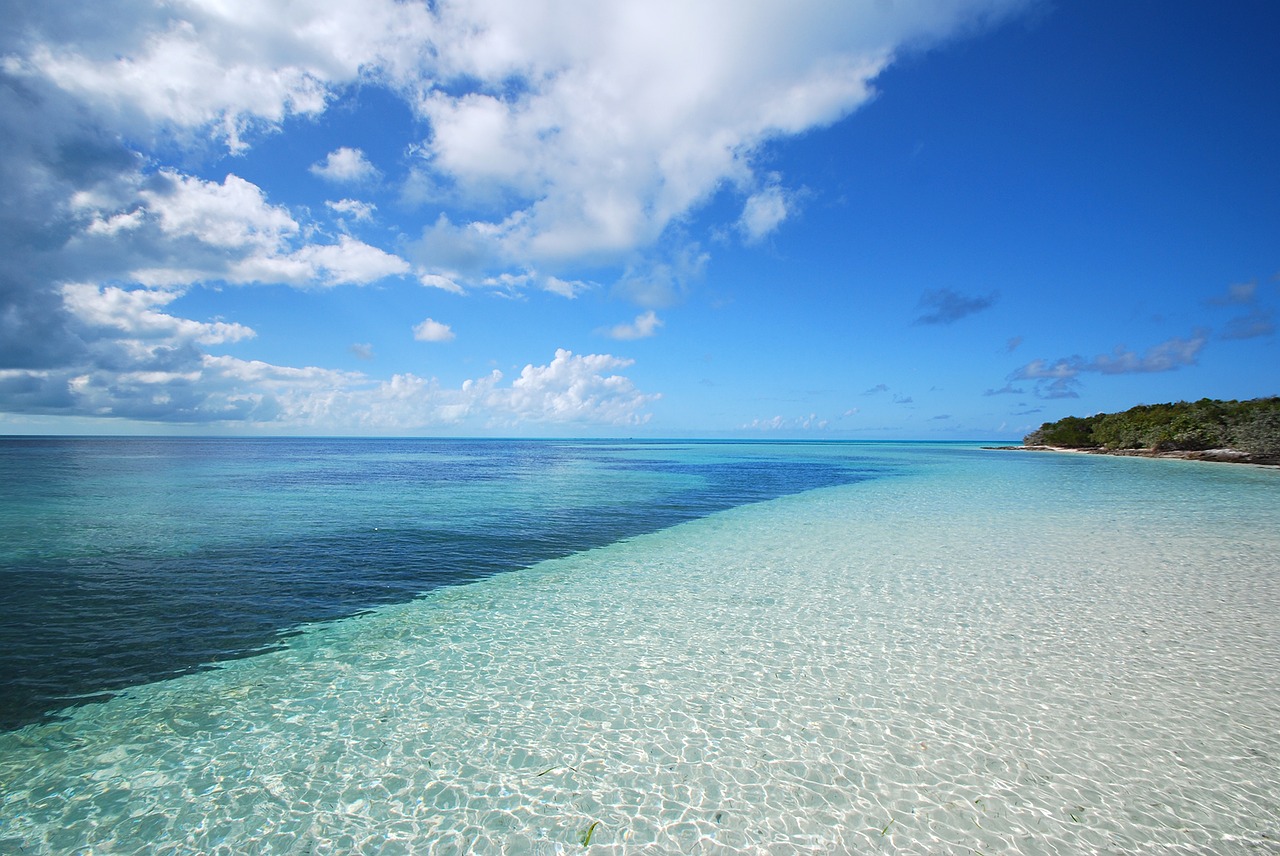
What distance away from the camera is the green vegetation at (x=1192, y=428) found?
5538 cm

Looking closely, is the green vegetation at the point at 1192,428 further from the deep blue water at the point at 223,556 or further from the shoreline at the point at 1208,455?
the deep blue water at the point at 223,556

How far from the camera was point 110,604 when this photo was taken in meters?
11.3

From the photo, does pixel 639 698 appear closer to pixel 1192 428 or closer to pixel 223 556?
pixel 223 556

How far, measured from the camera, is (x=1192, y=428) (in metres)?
70.1

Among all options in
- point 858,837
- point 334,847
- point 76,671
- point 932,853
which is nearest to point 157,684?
point 76,671

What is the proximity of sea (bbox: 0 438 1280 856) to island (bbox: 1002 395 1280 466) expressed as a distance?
56877 mm

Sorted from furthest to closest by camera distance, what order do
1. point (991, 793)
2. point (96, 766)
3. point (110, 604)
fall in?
point (110, 604)
point (96, 766)
point (991, 793)

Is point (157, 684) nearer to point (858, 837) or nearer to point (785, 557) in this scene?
point (858, 837)

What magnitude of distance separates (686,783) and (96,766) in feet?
20.7

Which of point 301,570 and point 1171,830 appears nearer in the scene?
point 1171,830

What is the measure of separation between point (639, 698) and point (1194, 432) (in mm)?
92517

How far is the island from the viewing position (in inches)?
2180

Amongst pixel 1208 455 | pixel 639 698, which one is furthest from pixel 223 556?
pixel 1208 455

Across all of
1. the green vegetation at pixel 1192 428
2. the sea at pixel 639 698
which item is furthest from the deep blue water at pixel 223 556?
the green vegetation at pixel 1192 428
